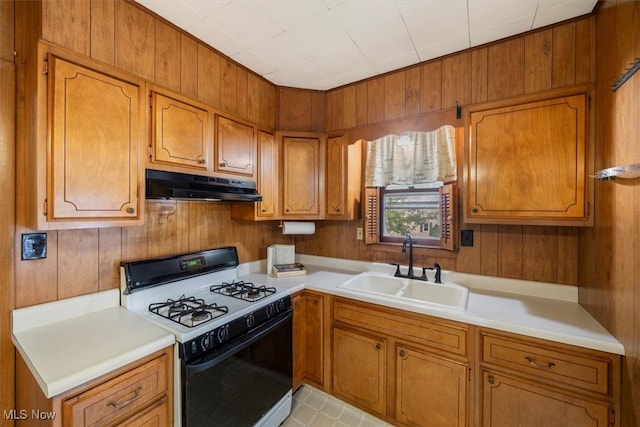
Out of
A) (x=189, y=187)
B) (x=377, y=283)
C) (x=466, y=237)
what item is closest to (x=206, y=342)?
(x=189, y=187)

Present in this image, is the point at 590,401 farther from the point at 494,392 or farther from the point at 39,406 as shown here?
the point at 39,406

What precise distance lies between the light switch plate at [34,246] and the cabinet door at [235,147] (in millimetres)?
968

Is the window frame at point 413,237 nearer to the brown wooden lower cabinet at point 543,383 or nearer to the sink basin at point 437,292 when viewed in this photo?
the sink basin at point 437,292

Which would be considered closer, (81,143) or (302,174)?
(81,143)

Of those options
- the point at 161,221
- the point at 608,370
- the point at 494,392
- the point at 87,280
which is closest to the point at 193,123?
the point at 161,221

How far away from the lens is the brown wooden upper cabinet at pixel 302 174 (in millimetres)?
2363

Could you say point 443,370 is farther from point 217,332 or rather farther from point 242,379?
point 217,332

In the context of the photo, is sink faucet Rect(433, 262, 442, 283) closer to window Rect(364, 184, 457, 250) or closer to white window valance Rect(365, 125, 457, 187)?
window Rect(364, 184, 457, 250)

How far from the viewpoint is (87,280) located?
1.45 metres

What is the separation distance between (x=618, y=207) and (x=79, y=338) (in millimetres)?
2565

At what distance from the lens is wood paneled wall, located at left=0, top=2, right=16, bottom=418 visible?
4.06 ft

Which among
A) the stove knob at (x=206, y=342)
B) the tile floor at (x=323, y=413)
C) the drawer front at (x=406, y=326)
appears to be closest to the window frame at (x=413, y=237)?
the drawer front at (x=406, y=326)

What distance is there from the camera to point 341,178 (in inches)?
→ 92.8

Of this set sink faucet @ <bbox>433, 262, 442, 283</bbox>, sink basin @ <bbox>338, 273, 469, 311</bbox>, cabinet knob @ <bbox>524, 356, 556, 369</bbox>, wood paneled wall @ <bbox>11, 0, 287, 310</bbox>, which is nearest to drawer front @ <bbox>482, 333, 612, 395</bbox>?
cabinet knob @ <bbox>524, 356, 556, 369</bbox>
